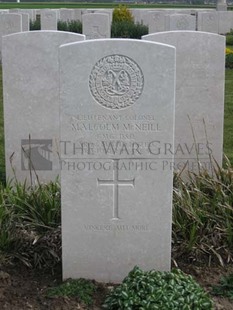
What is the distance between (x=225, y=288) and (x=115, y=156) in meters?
1.12

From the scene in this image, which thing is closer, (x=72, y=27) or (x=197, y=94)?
(x=197, y=94)

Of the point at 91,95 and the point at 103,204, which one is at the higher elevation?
the point at 91,95

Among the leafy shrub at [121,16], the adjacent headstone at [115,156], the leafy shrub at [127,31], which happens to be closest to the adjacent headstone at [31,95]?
the adjacent headstone at [115,156]

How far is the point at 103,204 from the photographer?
4379mm

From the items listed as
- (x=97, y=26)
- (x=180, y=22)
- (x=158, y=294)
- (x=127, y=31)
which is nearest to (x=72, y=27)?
(x=127, y=31)

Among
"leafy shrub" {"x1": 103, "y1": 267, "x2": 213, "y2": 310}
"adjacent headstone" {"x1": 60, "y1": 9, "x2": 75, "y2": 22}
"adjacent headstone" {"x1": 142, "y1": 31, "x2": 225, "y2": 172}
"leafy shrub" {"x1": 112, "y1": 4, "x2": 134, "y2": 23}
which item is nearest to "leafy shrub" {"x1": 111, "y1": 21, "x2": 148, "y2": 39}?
"leafy shrub" {"x1": 112, "y1": 4, "x2": 134, "y2": 23}

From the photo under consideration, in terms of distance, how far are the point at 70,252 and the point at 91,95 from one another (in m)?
1.04

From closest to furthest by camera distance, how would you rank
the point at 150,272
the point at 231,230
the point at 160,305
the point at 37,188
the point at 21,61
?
the point at 160,305, the point at 150,272, the point at 231,230, the point at 37,188, the point at 21,61

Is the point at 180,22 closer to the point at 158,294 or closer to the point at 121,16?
the point at 121,16

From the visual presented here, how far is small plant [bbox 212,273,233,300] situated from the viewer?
436 centimetres

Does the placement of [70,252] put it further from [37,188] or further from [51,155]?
[51,155]

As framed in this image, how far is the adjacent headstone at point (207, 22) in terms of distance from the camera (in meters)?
21.2

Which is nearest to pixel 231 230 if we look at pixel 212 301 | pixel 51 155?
pixel 212 301

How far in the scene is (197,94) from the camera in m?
6.37
